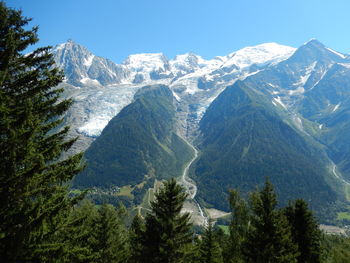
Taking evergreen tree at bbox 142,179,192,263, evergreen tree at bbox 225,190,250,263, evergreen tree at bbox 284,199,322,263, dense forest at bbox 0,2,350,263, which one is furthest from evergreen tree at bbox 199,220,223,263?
evergreen tree at bbox 142,179,192,263

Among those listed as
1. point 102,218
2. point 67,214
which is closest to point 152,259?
point 67,214

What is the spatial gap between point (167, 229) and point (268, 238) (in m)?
10.5

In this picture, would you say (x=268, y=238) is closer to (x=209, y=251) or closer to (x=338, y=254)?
(x=209, y=251)

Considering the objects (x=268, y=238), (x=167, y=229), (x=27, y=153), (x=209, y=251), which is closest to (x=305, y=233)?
(x=268, y=238)

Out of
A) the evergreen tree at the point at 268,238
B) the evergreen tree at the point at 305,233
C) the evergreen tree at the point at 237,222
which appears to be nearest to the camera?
the evergreen tree at the point at 268,238

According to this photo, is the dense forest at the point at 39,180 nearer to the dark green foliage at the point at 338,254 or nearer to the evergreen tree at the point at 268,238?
the evergreen tree at the point at 268,238

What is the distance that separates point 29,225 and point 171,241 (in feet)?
54.4

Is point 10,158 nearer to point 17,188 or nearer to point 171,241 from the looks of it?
point 17,188

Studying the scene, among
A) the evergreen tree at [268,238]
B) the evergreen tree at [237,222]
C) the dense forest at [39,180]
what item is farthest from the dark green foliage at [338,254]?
the dense forest at [39,180]

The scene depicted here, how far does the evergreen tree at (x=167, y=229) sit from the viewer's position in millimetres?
28062

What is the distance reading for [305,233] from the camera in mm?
36531

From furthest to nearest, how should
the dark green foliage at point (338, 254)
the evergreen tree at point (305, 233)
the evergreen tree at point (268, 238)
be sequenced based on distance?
the dark green foliage at point (338, 254) < the evergreen tree at point (305, 233) < the evergreen tree at point (268, 238)

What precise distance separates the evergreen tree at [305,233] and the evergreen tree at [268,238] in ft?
17.5

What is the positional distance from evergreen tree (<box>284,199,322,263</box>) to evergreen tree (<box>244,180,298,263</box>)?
17.5 feet
